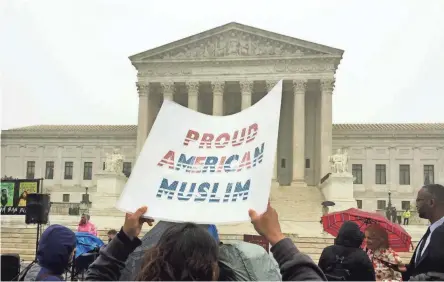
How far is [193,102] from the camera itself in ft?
159

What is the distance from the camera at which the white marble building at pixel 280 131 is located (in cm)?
4700

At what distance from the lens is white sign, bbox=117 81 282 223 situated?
2.93 meters

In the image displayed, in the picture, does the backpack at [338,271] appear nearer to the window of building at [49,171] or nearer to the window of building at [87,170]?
the window of building at [87,170]

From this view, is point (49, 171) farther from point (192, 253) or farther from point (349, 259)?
point (192, 253)

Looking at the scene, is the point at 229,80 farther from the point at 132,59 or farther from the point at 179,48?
the point at 132,59

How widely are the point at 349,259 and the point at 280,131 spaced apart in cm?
4692

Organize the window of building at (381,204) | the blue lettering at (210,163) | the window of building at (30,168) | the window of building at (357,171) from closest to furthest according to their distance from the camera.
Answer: the blue lettering at (210,163)
the window of building at (381,204)
the window of building at (357,171)
the window of building at (30,168)

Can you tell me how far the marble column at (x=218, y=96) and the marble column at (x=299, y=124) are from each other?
20.6 ft

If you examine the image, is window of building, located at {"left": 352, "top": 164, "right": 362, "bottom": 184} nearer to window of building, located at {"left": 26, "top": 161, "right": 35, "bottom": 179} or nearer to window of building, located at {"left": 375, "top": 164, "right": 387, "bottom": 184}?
window of building, located at {"left": 375, "top": 164, "right": 387, "bottom": 184}

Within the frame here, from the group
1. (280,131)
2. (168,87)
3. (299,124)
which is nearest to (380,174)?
(280,131)

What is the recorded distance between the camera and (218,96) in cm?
4809

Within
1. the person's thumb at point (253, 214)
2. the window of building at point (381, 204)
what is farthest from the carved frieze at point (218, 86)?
the person's thumb at point (253, 214)

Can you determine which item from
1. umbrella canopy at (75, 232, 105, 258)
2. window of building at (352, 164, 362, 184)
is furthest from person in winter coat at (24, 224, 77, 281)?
window of building at (352, 164, 362, 184)

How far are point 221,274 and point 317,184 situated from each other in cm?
4595
